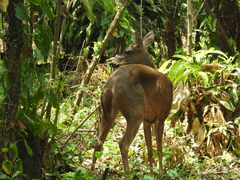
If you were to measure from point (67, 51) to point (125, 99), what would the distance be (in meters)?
6.98

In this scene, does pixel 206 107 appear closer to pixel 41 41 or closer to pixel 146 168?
pixel 146 168

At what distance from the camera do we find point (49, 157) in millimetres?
4551

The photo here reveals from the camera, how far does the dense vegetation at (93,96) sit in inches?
148

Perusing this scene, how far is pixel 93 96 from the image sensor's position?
8062 mm

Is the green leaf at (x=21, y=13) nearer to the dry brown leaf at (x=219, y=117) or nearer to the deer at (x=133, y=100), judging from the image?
the deer at (x=133, y=100)

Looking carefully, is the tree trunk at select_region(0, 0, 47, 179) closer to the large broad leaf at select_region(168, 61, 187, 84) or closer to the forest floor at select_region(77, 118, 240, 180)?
the forest floor at select_region(77, 118, 240, 180)

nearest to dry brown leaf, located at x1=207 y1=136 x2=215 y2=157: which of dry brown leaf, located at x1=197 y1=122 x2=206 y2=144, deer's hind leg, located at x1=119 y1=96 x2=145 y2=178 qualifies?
dry brown leaf, located at x1=197 y1=122 x2=206 y2=144

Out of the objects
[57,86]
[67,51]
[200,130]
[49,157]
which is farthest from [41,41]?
[67,51]

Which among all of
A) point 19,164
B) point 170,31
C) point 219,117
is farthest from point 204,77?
point 170,31

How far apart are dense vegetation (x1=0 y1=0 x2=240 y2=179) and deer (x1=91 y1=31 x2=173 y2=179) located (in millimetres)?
208

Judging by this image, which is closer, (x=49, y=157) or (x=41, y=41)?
(x=41, y=41)

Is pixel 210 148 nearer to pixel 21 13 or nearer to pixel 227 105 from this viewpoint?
pixel 227 105

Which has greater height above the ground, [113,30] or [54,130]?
[113,30]

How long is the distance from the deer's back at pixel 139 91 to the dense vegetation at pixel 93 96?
36 centimetres
